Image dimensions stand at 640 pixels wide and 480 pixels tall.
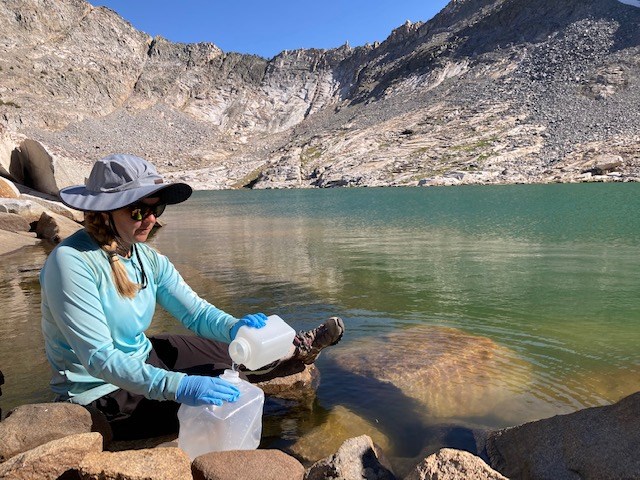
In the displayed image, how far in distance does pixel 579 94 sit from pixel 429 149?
102 feet

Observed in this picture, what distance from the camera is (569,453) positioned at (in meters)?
4.20

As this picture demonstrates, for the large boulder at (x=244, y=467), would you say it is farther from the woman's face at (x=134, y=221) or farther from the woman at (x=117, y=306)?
the woman's face at (x=134, y=221)

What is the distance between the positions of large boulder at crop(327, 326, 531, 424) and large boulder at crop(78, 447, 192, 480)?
135 inches

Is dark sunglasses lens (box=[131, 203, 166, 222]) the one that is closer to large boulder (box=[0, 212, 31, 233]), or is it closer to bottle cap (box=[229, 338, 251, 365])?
bottle cap (box=[229, 338, 251, 365])

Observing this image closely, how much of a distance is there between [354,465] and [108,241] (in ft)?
9.02

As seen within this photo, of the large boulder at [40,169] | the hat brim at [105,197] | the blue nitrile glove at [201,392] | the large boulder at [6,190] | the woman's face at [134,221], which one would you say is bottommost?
the blue nitrile glove at [201,392]

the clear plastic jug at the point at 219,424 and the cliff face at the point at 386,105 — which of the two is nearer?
the clear plastic jug at the point at 219,424

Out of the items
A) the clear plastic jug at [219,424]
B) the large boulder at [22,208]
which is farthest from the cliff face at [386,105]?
the clear plastic jug at [219,424]

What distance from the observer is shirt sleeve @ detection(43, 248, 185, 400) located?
3738 millimetres

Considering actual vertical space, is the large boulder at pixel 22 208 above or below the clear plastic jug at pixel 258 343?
above

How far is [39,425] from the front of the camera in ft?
13.0

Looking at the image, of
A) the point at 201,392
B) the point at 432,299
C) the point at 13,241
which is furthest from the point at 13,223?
the point at 201,392

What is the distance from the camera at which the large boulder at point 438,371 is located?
6.46 metres

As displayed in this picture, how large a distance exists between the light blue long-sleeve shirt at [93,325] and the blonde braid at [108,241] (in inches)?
1.7
